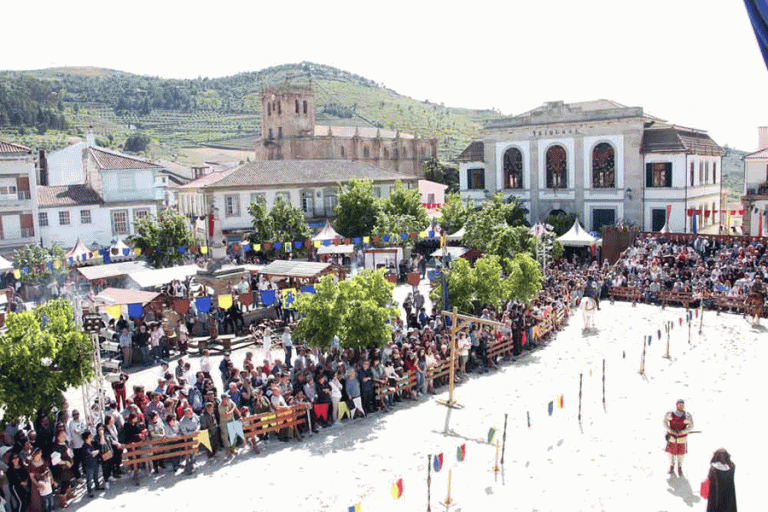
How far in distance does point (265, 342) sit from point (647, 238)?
22172 mm

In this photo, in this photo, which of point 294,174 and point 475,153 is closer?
point 475,153

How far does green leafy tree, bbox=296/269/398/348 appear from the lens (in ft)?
56.6

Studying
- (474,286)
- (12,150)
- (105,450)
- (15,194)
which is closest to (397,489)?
(105,450)

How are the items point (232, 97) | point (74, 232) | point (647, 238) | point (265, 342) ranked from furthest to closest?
point (232, 97)
point (74, 232)
point (647, 238)
point (265, 342)

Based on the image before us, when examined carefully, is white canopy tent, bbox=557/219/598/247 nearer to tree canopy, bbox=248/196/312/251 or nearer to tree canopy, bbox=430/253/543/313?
tree canopy, bbox=248/196/312/251

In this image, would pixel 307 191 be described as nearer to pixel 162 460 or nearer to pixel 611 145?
pixel 611 145

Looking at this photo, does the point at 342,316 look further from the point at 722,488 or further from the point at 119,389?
the point at 722,488

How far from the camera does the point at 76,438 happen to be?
13.0 metres

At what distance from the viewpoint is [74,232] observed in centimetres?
4453

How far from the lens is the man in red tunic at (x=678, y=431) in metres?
12.7

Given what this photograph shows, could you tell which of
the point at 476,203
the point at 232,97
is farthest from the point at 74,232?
the point at 232,97

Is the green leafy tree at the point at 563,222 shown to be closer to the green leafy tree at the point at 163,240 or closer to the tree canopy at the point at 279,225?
the tree canopy at the point at 279,225

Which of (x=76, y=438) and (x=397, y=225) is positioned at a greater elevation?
(x=397, y=225)

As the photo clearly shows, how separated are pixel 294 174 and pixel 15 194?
18372 mm
